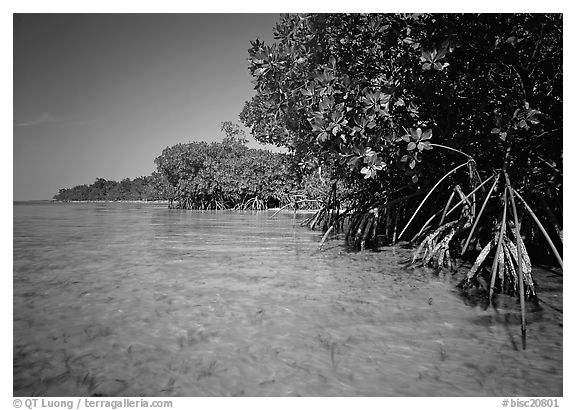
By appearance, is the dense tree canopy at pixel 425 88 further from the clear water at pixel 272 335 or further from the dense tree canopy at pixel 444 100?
the clear water at pixel 272 335

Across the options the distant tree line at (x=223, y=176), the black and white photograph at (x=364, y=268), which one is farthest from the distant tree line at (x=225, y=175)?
the black and white photograph at (x=364, y=268)

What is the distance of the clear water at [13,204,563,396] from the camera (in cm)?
183

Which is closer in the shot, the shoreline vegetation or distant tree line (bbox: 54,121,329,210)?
the shoreline vegetation

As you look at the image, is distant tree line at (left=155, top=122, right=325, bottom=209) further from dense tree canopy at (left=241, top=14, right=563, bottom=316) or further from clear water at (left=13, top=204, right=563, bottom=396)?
clear water at (left=13, top=204, right=563, bottom=396)

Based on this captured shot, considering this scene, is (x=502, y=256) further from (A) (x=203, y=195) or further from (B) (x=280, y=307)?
(A) (x=203, y=195)

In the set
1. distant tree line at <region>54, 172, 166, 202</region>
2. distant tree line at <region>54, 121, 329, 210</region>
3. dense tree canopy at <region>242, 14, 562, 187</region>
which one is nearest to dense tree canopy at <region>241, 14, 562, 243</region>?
dense tree canopy at <region>242, 14, 562, 187</region>

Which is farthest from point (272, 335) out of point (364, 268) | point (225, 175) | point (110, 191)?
point (110, 191)

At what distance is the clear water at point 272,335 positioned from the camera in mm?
1832

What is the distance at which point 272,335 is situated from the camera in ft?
7.83

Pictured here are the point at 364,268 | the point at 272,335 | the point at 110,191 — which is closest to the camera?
the point at 272,335

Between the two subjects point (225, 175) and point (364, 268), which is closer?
point (364, 268)

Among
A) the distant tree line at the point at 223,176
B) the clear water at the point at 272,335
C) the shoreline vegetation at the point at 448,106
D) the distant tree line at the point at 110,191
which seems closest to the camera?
the clear water at the point at 272,335

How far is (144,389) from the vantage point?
1793mm

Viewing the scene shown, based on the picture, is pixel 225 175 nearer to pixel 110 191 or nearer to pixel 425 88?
pixel 425 88
